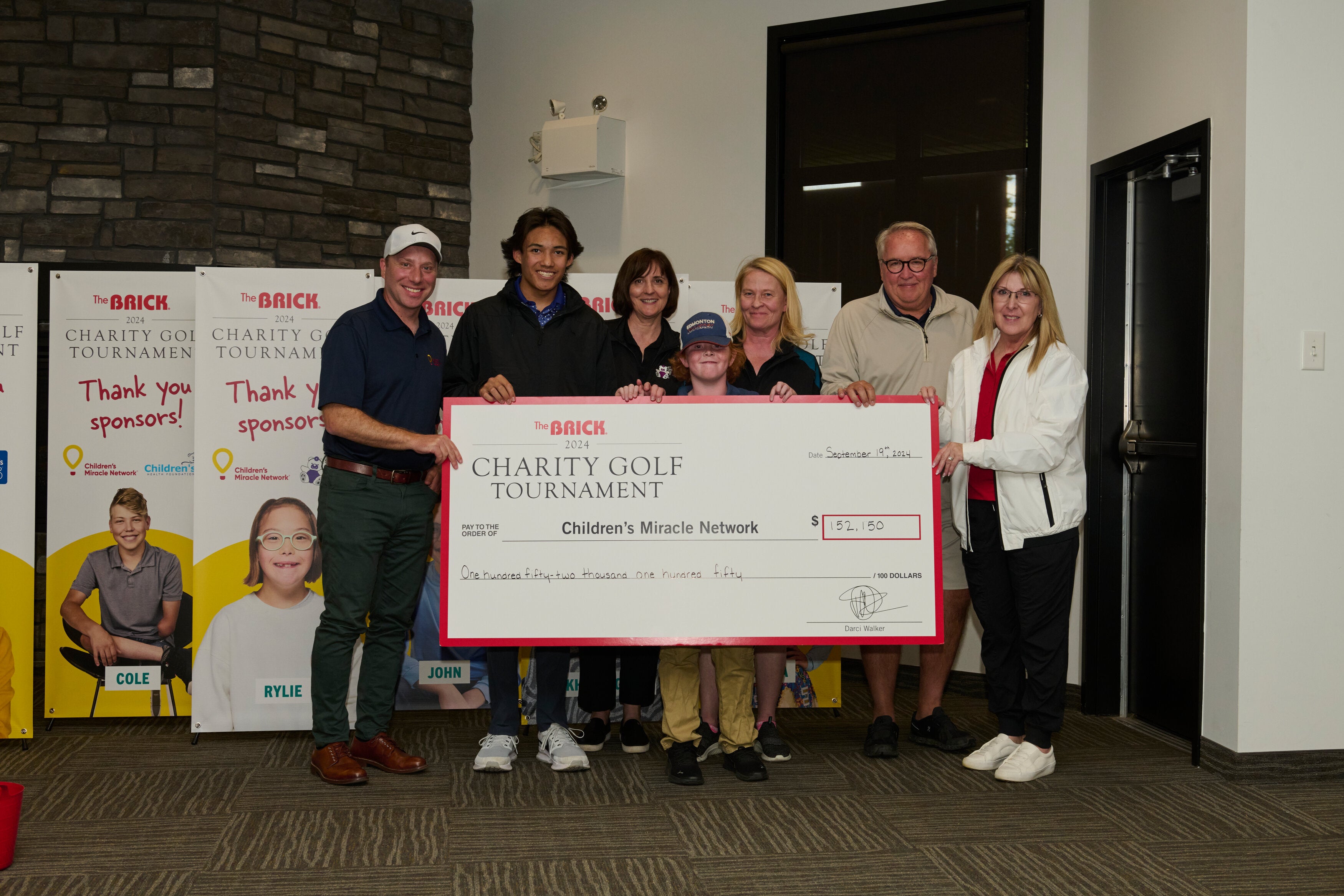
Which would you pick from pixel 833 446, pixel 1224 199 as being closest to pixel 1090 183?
pixel 1224 199

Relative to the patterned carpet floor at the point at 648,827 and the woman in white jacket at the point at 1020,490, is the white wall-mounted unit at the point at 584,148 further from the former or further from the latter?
the patterned carpet floor at the point at 648,827

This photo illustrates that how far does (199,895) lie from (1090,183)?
3.68 metres

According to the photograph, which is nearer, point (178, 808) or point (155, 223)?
point (178, 808)

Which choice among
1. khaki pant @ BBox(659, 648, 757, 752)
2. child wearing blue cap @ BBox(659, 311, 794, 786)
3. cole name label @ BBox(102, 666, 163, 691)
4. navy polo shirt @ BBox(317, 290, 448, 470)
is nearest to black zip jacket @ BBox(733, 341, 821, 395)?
child wearing blue cap @ BBox(659, 311, 794, 786)

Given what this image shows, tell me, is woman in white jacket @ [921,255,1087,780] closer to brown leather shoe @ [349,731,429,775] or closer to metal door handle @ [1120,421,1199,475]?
metal door handle @ [1120,421,1199,475]

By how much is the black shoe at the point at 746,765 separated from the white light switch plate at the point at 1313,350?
6.54 ft

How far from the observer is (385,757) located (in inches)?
121

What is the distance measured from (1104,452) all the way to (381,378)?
259 centimetres

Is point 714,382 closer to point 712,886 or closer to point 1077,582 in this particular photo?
point 712,886

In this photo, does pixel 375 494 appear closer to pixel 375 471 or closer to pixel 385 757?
pixel 375 471

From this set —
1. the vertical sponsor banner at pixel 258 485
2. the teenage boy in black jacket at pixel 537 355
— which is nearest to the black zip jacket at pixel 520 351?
the teenage boy in black jacket at pixel 537 355

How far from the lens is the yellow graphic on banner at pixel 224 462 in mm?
3424

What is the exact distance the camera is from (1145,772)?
3129mm

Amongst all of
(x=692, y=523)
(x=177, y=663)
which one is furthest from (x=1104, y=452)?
(x=177, y=663)
